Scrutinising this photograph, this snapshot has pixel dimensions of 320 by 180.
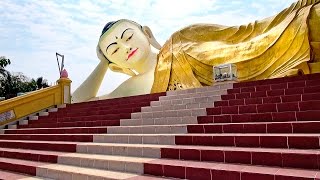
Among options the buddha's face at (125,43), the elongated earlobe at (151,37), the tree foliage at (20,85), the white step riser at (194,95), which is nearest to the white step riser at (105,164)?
the white step riser at (194,95)

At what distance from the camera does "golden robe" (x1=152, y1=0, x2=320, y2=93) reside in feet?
24.2

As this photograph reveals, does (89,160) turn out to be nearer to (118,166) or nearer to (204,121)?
(118,166)

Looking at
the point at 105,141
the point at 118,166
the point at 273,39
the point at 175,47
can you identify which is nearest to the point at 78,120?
the point at 105,141

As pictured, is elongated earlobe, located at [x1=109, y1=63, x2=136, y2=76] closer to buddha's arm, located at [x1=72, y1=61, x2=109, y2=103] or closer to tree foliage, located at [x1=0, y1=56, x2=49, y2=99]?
buddha's arm, located at [x1=72, y1=61, x2=109, y2=103]

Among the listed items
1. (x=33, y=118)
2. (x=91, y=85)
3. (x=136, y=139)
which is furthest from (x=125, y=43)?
(x=136, y=139)

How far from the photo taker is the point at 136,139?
4.54 m

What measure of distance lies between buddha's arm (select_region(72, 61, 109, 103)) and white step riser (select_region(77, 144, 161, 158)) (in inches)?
358

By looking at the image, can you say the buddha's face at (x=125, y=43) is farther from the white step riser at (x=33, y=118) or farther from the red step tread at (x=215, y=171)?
the red step tread at (x=215, y=171)

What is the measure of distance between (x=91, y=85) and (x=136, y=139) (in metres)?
9.84

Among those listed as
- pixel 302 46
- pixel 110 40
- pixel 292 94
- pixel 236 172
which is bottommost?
pixel 236 172

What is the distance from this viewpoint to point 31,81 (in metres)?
35.2

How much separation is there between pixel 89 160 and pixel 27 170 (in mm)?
1162

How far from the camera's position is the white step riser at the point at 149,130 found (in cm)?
448

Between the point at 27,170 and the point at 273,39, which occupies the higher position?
the point at 273,39
